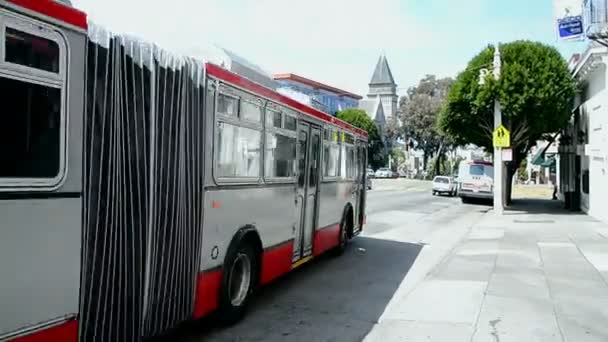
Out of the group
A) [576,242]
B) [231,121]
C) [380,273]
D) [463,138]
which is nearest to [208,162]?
[231,121]

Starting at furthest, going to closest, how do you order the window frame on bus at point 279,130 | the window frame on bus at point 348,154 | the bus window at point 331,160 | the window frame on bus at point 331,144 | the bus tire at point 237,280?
the window frame on bus at point 348,154 → the bus window at point 331,160 → the window frame on bus at point 331,144 → the window frame on bus at point 279,130 → the bus tire at point 237,280

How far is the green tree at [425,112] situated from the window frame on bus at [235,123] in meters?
64.5

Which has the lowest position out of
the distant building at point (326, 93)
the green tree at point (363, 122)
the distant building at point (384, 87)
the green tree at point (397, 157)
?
the green tree at point (397, 157)

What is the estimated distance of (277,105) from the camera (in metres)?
7.49

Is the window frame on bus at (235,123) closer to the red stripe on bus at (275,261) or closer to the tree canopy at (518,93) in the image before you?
the red stripe on bus at (275,261)

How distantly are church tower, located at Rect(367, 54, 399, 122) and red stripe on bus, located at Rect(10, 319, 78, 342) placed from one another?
120 m

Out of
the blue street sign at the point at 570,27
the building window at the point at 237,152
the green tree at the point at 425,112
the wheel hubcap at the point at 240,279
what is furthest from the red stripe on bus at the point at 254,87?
the green tree at the point at 425,112

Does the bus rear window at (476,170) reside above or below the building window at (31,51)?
below

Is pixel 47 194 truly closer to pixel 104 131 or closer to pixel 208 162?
pixel 104 131

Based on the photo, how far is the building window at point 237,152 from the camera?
5.89 meters

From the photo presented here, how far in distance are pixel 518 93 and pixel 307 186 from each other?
1818 cm

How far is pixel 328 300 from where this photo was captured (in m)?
7.87

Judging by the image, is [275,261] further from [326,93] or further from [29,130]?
[326,93]

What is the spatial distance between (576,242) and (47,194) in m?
13.8
